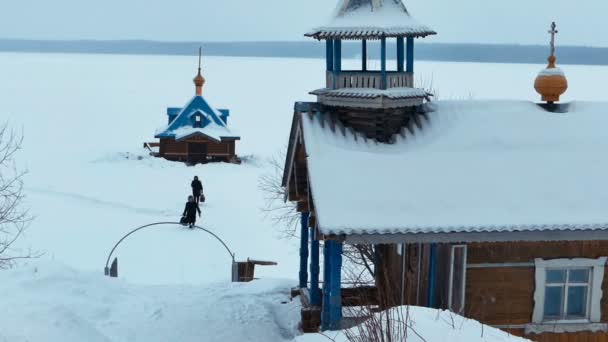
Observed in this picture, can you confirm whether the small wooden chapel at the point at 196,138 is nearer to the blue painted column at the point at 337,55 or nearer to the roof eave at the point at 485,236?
the blue painted column at the point at 337,55

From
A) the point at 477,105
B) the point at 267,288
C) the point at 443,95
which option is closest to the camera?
the point at 477,105

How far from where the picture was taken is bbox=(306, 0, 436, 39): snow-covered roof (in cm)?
1273

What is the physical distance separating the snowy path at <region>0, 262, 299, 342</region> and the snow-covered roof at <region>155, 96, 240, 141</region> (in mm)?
21549

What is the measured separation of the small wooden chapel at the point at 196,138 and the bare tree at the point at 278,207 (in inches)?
168

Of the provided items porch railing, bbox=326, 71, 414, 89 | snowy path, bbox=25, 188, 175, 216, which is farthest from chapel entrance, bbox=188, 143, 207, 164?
porch railing, bbox=326, 71, 414, 89

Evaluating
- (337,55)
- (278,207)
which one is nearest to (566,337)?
(337,55)

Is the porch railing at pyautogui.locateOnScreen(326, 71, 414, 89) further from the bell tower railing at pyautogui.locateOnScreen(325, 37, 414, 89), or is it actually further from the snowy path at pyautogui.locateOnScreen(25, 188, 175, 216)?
the snowy path at pyautogui.locateOnScreen(25, 188, 175, 216)

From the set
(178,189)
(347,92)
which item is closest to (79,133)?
(178,189)

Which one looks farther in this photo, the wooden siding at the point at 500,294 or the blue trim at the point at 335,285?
the wooden siding at the point at 500,294

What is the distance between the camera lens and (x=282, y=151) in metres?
39.8

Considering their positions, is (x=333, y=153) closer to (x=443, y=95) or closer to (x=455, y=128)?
(x=455, y=128)

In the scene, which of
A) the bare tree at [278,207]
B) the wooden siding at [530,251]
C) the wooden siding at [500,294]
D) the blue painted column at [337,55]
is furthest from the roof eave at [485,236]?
the bare tree at [278,207]

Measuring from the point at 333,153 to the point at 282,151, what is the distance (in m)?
27.7

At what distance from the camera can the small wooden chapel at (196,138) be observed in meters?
37.5
